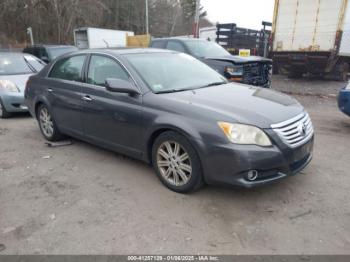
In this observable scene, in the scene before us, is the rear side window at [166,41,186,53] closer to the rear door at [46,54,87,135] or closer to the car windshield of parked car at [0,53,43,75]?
the car windshield of parked car at [0,53,43,75]

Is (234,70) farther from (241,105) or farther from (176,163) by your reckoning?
(176,163)

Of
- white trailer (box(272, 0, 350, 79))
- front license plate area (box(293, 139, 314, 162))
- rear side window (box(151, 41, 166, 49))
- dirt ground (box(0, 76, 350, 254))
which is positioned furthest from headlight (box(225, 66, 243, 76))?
white trailer (box(272, 0, 350, 79))

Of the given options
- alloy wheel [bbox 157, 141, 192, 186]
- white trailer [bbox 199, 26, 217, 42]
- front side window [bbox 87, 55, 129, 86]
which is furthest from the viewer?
white trailer [bbox 199, 26, 217, 42]

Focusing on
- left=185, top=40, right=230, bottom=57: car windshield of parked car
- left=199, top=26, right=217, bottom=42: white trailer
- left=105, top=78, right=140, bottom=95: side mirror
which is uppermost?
left=199, top=26, right=217, bottom=42: white trailer

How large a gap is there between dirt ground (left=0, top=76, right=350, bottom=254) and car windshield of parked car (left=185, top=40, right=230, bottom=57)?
4.68m

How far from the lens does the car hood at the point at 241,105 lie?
3219mm

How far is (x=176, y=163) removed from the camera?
3.58m

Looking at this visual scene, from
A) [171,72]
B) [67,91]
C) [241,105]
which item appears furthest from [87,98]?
[241,105]

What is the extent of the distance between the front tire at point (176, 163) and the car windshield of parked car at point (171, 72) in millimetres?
665

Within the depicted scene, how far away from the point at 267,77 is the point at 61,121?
18.5 ft

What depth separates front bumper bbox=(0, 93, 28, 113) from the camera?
7070mm

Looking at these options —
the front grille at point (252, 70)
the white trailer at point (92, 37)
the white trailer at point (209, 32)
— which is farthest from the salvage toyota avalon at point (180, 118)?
the white trailer at point (92, 37)

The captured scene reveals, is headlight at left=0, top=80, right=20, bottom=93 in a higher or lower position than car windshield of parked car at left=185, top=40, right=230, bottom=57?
lower

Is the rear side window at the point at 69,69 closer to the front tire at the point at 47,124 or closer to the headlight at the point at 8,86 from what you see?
the front tire at the point at 47,124
